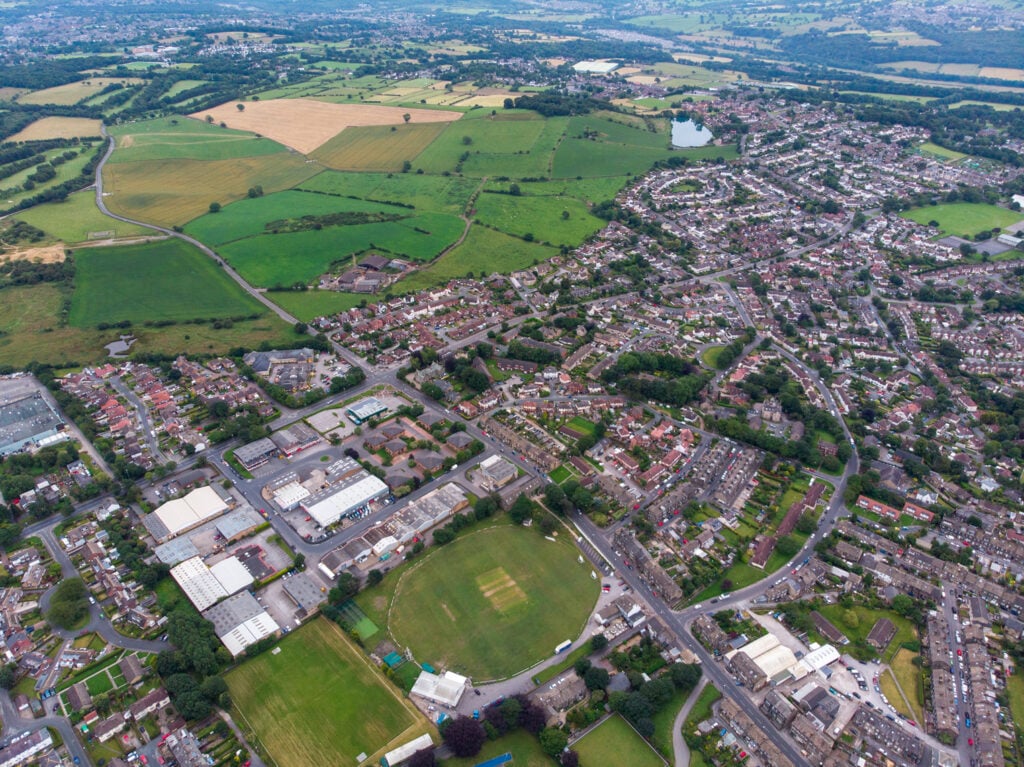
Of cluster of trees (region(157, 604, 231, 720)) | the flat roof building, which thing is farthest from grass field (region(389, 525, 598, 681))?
the flat roof building

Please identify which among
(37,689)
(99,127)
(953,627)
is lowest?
(953,627)

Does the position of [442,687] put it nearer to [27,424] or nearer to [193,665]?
[193,665]

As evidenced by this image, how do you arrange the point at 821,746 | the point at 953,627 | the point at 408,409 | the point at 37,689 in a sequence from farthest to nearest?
1. the point at 408,409
2. the point at 953,627
3. the point at 37,689
4. the point at 821,746

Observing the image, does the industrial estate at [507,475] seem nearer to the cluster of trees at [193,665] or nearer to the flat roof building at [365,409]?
the cluster of trees at [193,665]

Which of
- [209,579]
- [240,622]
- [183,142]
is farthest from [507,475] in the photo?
[183,142]

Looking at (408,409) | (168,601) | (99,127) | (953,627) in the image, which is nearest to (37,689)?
(168,601)

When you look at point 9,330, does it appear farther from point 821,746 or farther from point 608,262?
point 821,746
